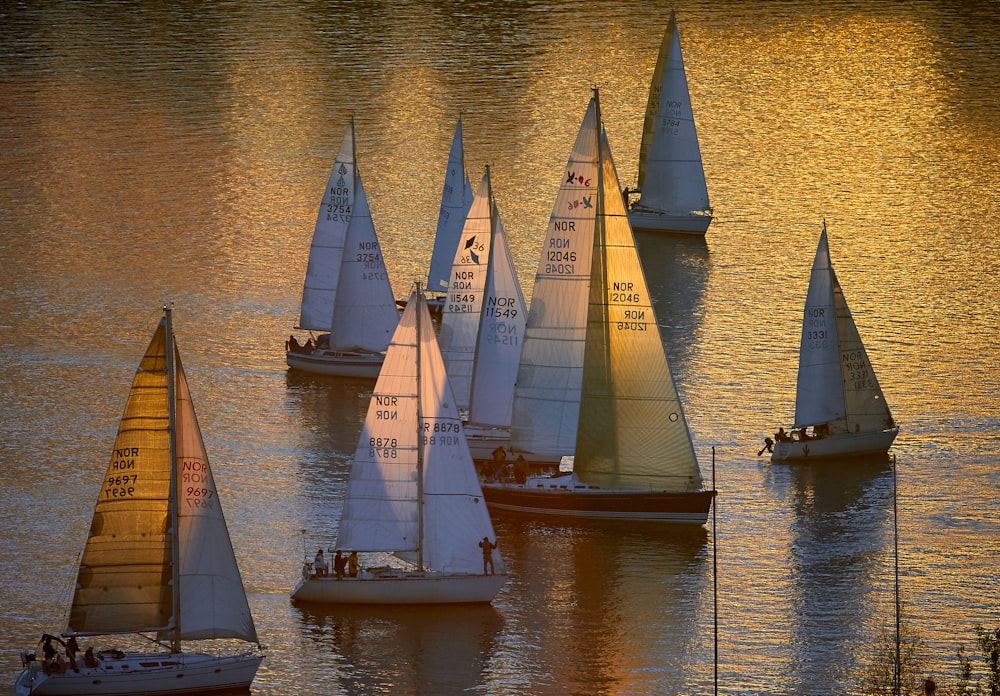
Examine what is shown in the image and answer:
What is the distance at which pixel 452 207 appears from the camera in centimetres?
8819

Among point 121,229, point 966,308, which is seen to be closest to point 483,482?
point 966,308

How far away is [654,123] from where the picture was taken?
104750mm

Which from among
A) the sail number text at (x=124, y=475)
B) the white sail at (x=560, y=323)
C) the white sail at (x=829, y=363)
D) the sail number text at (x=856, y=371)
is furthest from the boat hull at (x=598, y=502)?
the sail number text at (x=124, y=475)

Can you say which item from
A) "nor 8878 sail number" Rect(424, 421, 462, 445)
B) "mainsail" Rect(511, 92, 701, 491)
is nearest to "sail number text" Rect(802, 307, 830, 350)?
"mainsail" Rect(511, 92, 701, 491)

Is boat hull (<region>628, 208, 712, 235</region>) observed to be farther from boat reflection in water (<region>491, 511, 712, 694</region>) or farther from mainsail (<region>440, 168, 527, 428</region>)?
boat reflection in water (<region>491, 511, 712, 694</region>)

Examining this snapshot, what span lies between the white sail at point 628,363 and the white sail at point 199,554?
16.0 meters

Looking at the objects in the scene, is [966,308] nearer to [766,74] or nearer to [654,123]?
[654,123]

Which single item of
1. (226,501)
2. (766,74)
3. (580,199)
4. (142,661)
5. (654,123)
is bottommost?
(142,661)

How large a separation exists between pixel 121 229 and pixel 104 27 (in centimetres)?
4808

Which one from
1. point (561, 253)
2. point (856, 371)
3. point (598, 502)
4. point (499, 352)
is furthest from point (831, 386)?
point (499, 352)

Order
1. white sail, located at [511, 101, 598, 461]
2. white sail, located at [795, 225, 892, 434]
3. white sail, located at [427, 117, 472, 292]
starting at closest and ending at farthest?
white sail, located at [511, 101, 598, 461], white sail, located at [795, 225, 892, 434], white sail, located at [427, 117, 472, 292]

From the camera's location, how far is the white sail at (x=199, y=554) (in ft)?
179

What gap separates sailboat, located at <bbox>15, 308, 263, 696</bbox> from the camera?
177ft

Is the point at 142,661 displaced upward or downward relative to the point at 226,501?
downward
